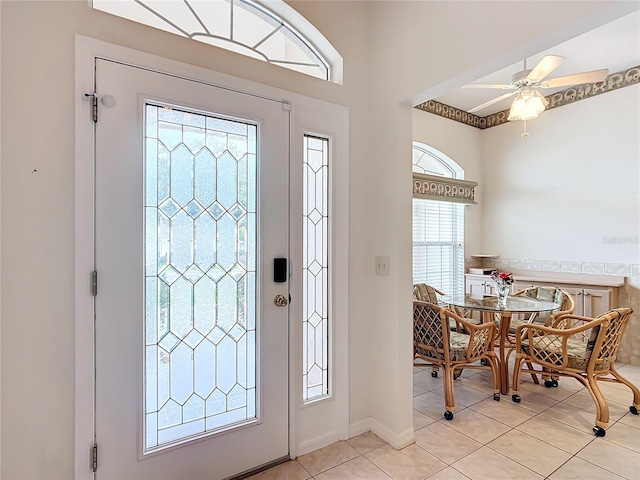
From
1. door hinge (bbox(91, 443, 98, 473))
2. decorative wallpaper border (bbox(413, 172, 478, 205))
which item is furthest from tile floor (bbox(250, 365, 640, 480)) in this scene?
decorative wallpaper border (bbox(413, 172, 478, 205))

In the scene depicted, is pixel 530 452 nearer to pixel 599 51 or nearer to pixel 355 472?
→ pixel 355 472

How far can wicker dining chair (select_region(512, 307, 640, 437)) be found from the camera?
234cm

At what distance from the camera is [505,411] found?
8.73 feet

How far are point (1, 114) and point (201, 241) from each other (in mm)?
930

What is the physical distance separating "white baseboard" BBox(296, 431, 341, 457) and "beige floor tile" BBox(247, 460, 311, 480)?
9 centimetres

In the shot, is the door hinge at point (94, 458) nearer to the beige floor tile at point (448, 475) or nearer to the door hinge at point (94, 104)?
the door hinge at point (94, 104)

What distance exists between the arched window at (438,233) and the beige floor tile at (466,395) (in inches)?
65.3

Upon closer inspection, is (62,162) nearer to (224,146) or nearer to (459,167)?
(224,146)

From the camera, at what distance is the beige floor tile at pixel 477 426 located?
232 cm

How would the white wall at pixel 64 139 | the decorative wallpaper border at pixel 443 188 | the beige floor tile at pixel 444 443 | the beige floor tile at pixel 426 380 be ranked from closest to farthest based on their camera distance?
the white wall at pixel 64 139 → the beige floor tile at pixel 444 443 → the beige floor tile at pixel 426 380 → the decorative wallpaper border at pixel 443 188

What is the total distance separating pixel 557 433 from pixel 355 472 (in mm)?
Result: 1498

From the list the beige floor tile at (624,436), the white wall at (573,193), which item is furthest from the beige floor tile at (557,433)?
the white wall at (573,193)

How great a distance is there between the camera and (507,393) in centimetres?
297

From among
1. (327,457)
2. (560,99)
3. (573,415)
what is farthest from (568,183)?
(327,457)
